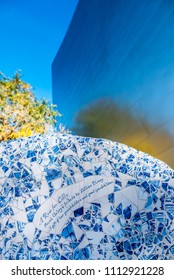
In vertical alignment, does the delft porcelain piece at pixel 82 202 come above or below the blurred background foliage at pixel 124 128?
below

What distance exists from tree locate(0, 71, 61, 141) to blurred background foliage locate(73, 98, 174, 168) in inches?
87.1

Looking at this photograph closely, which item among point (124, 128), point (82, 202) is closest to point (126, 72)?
point (124, 128)

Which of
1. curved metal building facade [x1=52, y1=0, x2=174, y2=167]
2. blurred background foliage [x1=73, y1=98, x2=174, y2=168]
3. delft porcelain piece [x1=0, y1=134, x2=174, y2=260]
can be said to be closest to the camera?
delft porcelain piece [x1=0, y1=134, x2=174, y2=260]

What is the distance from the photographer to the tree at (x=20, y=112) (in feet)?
30.0

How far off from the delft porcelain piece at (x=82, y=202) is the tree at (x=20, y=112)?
5.66 meters

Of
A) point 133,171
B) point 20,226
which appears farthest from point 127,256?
point 20,226

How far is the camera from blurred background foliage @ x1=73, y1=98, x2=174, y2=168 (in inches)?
316

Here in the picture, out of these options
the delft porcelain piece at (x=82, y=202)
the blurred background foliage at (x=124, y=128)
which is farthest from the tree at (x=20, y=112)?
the delft porcelain piece at (x=82, y=202)

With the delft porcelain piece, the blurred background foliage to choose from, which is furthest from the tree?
the delft porcelain piece

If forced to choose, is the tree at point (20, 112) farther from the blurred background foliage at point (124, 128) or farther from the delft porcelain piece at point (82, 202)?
the delft porcelain piece at point (82, 202)

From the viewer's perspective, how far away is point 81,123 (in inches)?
628

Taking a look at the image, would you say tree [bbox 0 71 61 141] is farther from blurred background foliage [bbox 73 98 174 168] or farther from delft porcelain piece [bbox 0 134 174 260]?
delft porcelain piece [bbox 0 134 174 260]

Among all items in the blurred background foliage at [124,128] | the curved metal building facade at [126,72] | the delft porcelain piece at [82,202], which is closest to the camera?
the delft porcelain piece at [82,202]

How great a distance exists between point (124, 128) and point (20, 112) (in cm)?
351
